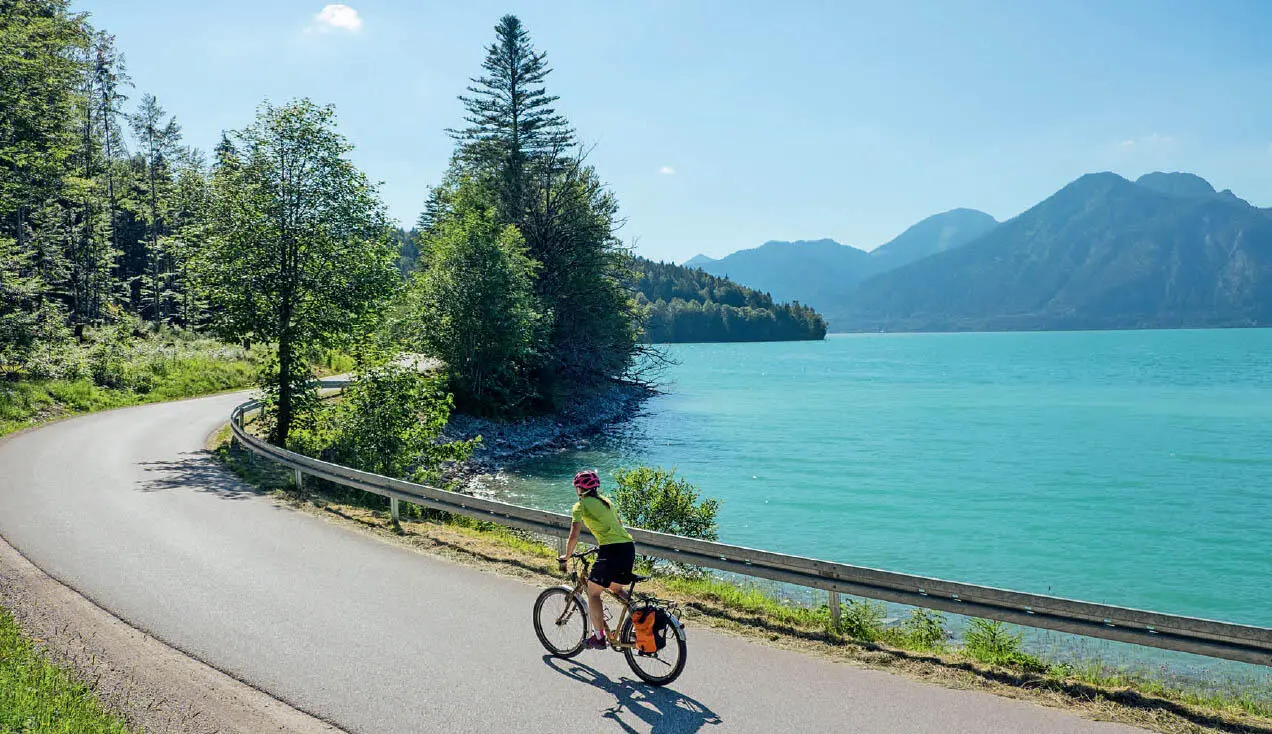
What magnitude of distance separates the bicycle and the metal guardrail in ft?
6.14

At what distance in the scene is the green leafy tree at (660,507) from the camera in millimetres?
15664

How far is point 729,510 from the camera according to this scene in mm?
24812

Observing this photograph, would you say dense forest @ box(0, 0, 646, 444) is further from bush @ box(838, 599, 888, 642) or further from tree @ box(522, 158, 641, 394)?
bush @ box(838, 599, 888, 642)

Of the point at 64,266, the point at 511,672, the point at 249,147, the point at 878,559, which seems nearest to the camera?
the point at 511,672

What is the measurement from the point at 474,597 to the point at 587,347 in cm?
3752

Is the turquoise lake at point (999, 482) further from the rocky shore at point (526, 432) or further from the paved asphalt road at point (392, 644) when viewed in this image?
the paved asphalt road at point (392, 644)

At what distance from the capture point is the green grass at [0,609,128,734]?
6.17 m

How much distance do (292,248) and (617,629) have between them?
64.4ft

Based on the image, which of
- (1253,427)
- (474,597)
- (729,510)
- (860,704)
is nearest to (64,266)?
(729,510)

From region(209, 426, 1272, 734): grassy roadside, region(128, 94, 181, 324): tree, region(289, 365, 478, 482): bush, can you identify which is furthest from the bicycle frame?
region(128, 94, 181, 324): tree

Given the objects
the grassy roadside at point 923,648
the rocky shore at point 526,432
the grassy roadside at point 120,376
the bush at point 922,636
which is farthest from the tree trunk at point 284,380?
the bush at point 922,636

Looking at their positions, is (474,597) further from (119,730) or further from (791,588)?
(791,588)

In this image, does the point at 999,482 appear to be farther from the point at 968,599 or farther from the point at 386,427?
the point at 968,599

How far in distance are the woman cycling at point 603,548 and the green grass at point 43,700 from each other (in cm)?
432
